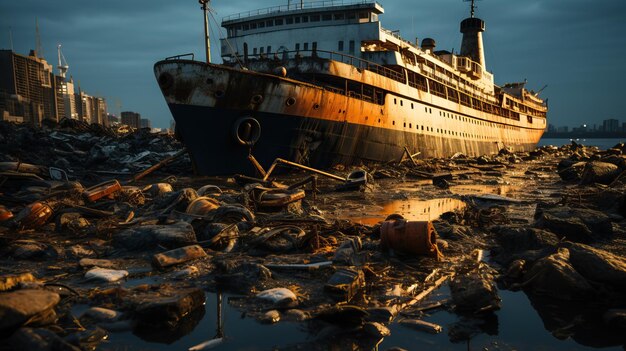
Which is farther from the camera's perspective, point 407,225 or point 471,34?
point 471,34

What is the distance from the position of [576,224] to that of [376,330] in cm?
501

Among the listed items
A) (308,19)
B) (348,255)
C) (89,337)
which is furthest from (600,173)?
(308,19)

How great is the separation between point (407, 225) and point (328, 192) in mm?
7420

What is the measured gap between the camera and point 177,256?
528 centimetres

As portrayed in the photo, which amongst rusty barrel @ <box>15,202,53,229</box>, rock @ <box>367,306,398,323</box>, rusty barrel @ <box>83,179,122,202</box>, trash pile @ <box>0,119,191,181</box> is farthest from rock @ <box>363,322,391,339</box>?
trash pile @ <box>0,119,191,181</box>

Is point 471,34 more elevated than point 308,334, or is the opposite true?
point 471,34

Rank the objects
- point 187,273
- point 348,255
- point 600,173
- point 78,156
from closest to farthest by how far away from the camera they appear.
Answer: point 187,273 → point 348,255 → point 600,173 → point 78,156

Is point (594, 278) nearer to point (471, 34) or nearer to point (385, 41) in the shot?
point (385, 41)

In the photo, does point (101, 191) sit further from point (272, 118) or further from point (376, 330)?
point (376, 330)

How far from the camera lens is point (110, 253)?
5766mm

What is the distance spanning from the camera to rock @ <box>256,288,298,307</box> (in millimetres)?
3916

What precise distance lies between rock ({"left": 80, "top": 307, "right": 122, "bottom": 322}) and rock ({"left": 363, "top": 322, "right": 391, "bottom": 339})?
7.86 feet

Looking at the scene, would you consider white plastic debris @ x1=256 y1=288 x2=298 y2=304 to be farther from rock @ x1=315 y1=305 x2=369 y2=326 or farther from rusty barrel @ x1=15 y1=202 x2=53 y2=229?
rusty barrel @ x1=15 y1=202 x2=53 y2=229

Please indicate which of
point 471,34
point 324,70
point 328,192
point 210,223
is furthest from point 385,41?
point 471,34
